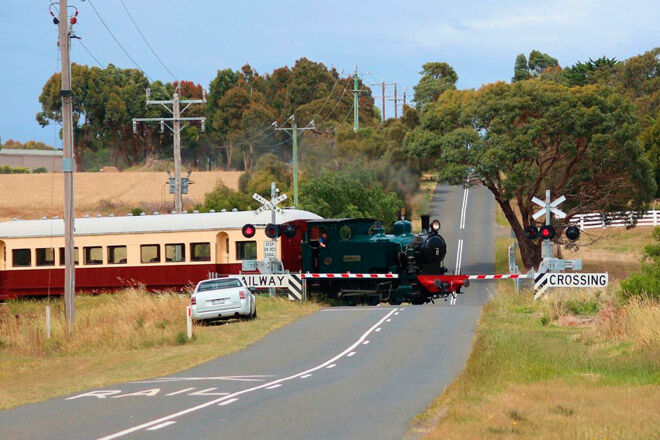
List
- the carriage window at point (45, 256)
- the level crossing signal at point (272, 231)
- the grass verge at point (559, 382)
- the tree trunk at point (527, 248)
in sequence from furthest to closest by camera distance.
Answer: the tree trunk at point (527, 248) < the carriage window at point (45, 256) < the level crossing signal at point (272, 231) < the grass verge at point (559, 382)

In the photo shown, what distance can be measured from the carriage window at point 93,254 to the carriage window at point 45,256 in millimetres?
1438

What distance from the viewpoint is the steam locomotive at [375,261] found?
31589mm

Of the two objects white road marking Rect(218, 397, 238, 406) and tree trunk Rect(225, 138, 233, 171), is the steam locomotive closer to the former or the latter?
white road marking Rect(218, 397, 238, 406)

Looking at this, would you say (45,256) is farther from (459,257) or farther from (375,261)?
(459,257)

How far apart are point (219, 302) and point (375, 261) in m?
7.18

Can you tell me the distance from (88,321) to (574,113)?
112 ft

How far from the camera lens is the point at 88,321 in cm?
2642

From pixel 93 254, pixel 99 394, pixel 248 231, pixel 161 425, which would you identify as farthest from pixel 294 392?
pixel 93 254

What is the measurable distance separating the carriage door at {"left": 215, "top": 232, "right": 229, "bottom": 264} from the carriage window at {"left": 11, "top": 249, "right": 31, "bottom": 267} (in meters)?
7.97

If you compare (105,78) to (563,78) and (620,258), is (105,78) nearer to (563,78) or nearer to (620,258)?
(563,78)

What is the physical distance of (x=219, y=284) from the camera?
89.0 feet

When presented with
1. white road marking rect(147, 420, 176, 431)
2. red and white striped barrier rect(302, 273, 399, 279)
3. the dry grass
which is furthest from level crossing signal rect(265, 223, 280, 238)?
the dry grass

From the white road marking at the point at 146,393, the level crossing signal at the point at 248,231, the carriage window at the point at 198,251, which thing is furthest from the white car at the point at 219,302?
the white road marking at the point at 146,393

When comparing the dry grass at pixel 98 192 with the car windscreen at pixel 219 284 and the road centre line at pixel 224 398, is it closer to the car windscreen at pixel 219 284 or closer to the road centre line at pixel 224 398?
the car windscreen at pixel 219 284
